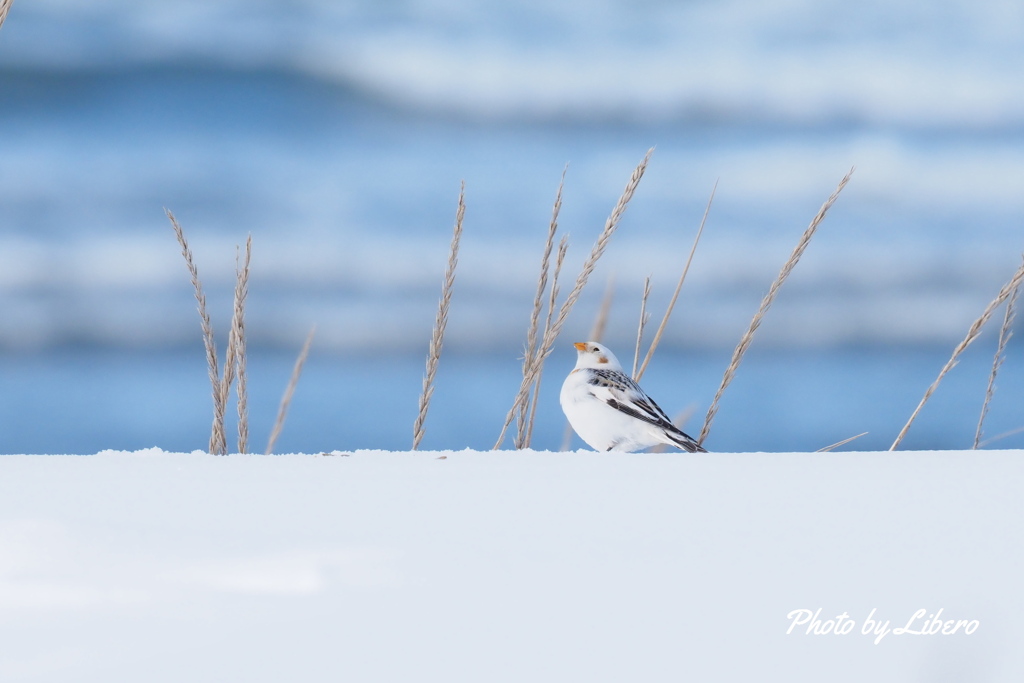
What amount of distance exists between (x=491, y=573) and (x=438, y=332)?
0.81 m

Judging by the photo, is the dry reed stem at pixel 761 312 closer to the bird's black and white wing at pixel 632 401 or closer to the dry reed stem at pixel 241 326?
the bird's black and white wing at pixel 632 401

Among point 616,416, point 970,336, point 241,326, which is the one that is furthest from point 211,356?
point 970,336

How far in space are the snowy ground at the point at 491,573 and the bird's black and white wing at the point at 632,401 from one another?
519 mm

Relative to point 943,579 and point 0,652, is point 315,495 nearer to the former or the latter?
point 0,652

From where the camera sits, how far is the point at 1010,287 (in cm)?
143

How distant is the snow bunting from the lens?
137cm

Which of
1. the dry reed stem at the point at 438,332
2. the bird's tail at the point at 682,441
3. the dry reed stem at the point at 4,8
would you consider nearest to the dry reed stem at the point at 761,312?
the bird's tail at the point at 682,441

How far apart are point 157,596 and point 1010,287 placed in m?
1.36

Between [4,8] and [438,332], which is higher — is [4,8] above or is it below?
above

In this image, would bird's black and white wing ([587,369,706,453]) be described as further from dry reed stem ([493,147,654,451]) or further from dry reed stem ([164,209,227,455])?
dry reed stem ([164,209,227,455])

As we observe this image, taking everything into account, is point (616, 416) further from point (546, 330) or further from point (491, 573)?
point (491, 573)

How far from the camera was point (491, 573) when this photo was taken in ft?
1.94

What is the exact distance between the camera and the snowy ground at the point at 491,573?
52 cm

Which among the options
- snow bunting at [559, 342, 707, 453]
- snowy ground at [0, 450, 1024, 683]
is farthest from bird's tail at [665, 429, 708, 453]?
snowy ground at [0, 450, 1024, 683]
